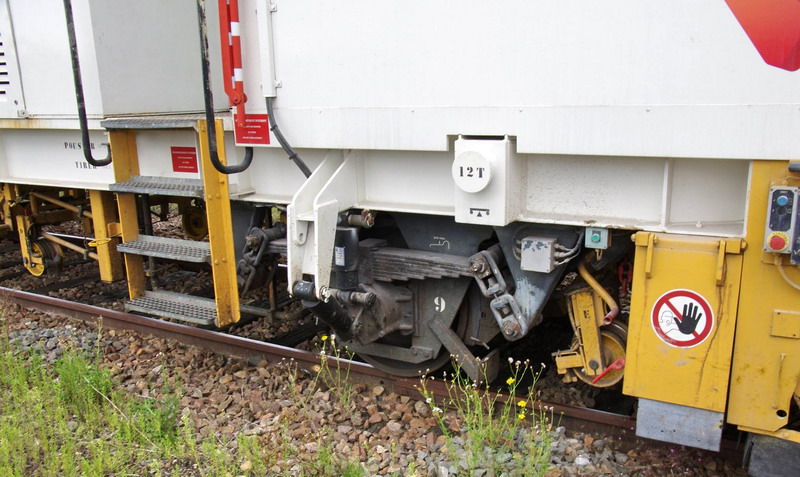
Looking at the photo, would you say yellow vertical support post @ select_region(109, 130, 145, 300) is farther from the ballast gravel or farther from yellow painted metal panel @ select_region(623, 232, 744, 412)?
A: yellow painted metal panel @ select_region(623, 232, 744, 412)

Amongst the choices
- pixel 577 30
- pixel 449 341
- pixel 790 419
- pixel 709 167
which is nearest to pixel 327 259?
pixel 449 341

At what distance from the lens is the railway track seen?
12.1 feet

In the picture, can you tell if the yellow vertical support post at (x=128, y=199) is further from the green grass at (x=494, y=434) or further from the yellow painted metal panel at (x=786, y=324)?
the yellow painted metal panel at (x=786, y=324)

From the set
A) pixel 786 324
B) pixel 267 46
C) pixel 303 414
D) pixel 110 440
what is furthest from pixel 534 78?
pixel 110 440

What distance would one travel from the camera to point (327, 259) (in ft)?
12.6

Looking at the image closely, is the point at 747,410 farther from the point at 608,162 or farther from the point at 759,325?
the point at 608,162

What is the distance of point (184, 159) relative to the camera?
4.79 meters

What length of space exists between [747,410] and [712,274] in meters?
0.68

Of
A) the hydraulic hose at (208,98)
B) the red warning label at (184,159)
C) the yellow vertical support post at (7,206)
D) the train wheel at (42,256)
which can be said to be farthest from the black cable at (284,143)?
the train wheel at (42,256)

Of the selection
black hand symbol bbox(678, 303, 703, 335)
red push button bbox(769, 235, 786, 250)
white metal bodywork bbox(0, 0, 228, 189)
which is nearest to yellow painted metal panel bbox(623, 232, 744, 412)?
black hand symbol bbox(678, 303, 703, 335)

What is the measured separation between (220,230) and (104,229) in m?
1.68

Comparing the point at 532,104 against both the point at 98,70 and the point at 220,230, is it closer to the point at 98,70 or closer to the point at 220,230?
the point at 220,230

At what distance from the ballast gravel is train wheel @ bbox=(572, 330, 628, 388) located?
0.33 meters

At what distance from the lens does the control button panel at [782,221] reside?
267 cm
